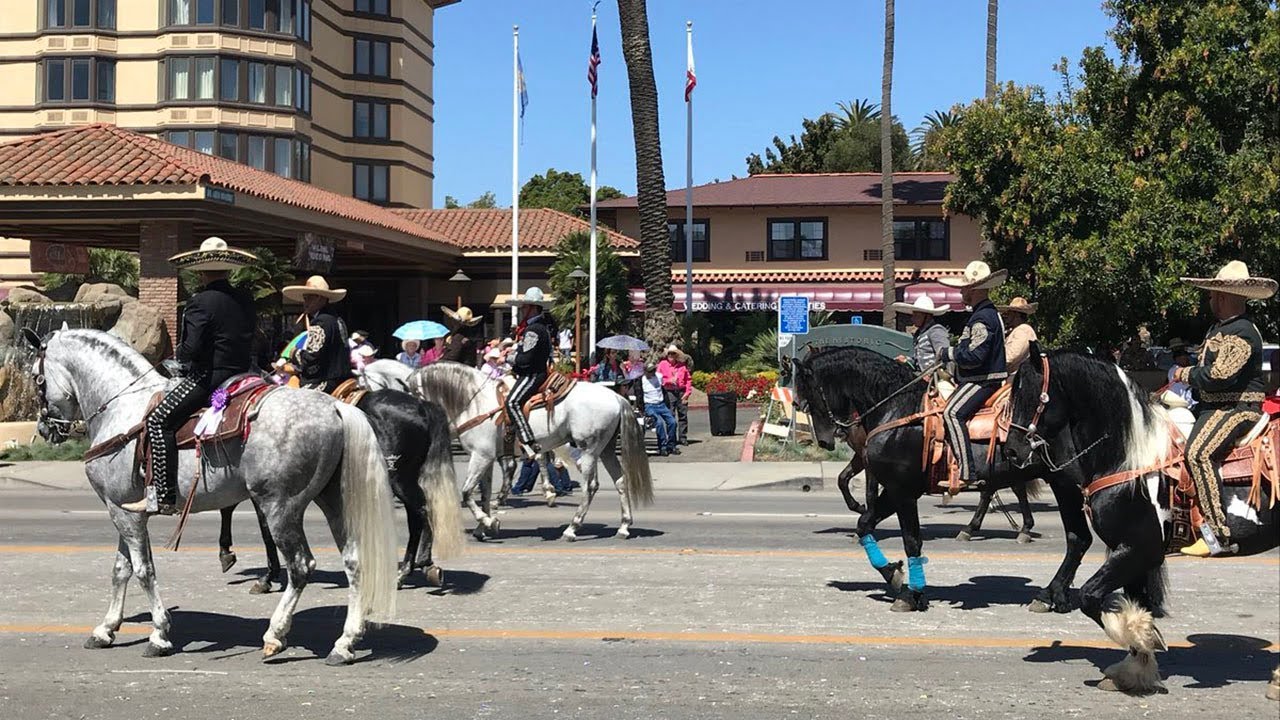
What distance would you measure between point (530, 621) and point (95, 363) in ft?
10.9

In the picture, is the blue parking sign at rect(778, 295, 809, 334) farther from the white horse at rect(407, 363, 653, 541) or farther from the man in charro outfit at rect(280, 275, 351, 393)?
the man in charro outfit at rect(280, 275, 351, 393)

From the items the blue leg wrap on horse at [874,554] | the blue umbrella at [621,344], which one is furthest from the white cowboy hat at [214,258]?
the blue umbrella at [621,344]

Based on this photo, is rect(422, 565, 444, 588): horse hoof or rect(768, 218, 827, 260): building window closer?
rect(422, 565, 444, 588): horse hoof

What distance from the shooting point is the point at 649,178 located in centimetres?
3000

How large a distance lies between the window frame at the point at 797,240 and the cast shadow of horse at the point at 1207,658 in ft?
123

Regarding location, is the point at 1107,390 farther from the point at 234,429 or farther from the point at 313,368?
the point at 313,368

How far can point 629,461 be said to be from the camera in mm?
12516

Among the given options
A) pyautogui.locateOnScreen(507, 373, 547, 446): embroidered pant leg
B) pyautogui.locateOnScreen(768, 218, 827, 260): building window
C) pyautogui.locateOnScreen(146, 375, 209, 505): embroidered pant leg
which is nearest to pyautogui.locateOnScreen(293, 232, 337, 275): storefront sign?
pyautogui.locateOnScreen(768, 218, 827, 260): building window

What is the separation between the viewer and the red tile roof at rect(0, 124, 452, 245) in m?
26.2

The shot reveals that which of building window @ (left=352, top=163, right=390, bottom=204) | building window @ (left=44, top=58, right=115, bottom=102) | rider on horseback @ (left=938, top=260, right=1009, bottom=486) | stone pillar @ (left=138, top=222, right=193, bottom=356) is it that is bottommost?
rider on horseback @ (left=938, top=260, right=1009, bottom=486)

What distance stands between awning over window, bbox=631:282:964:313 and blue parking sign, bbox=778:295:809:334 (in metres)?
19.5

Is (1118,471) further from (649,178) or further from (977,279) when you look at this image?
(649,178)

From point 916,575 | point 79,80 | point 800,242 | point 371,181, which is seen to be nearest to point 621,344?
point 916,575

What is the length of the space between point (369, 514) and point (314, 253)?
2604 cm
